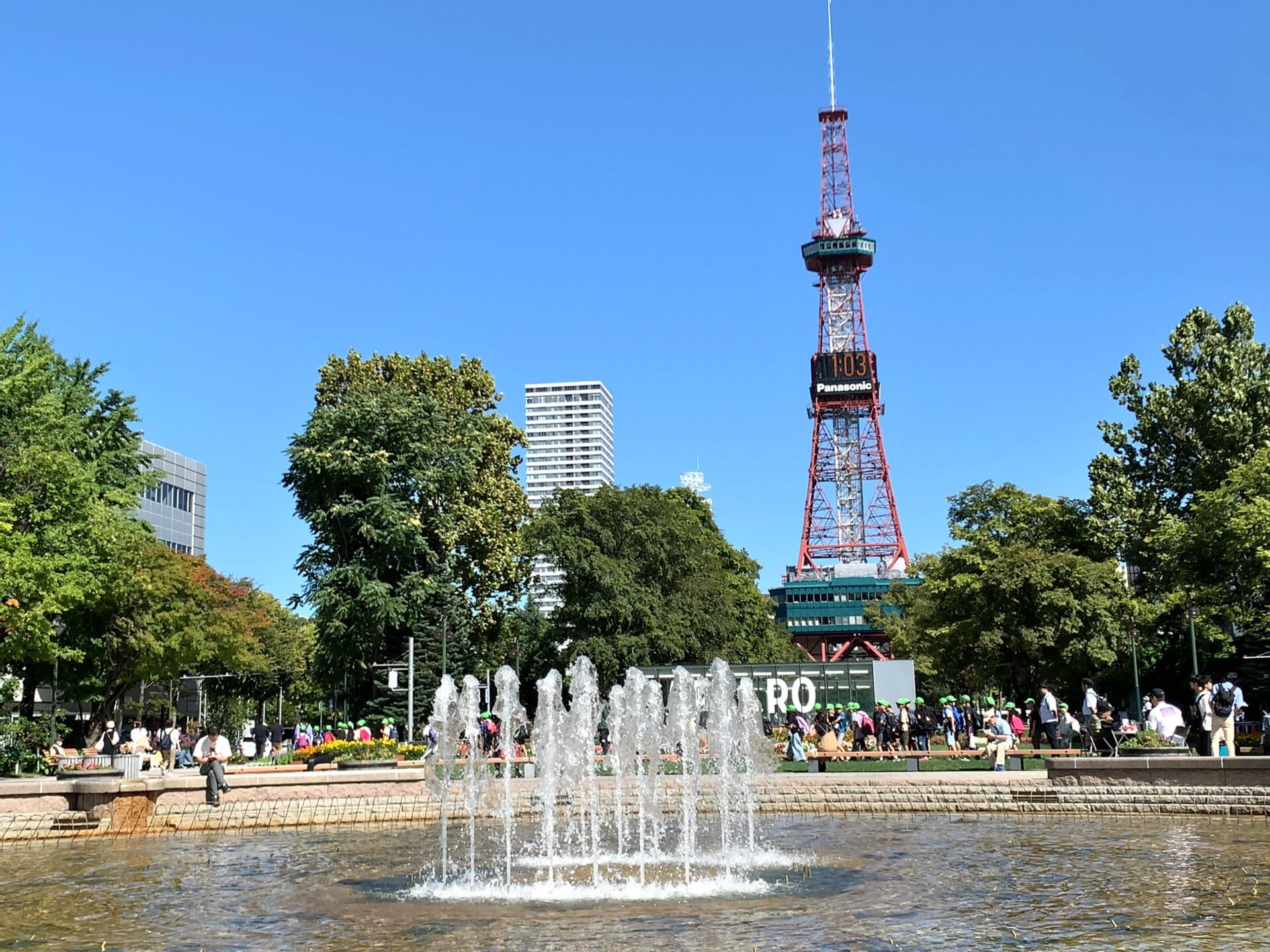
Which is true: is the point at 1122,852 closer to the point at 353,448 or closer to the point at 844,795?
the point at 844,795

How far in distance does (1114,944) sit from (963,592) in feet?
138

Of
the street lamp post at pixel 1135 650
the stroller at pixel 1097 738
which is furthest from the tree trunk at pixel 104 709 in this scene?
the street lamp post at pixel 1135 650

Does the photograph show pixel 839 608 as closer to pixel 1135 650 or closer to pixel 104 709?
pixel 1135 650

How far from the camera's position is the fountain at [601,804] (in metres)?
13.8

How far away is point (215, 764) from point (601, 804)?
650 cm

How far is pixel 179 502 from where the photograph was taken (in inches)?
3853

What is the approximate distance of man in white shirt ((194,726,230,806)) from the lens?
2072 cm

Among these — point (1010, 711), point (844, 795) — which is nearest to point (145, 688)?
point (1010, 711)

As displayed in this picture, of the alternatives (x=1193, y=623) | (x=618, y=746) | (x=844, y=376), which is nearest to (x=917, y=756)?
(x=618, y=746)

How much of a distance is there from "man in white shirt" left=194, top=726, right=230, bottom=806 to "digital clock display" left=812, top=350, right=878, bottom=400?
10343cm

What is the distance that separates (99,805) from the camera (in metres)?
19.1

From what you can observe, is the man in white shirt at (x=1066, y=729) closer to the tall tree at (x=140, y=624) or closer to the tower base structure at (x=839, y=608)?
the tall tree at (x=140, y=624)

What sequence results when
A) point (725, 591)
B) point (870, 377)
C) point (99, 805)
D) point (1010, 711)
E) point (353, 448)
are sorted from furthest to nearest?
point (870, 377) < point (725, 591) < point (353, 448) < point (1010, 711) < point (99, 805)

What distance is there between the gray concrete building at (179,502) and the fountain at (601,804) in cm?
7330
